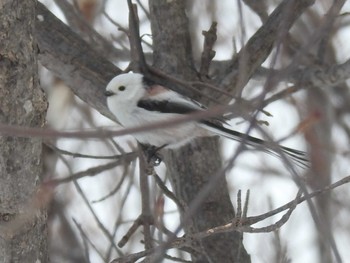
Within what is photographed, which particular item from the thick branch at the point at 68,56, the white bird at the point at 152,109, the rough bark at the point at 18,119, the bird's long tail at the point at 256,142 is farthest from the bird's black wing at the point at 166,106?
the rough bark at the point at 18,119

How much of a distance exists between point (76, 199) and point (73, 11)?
2.42 m

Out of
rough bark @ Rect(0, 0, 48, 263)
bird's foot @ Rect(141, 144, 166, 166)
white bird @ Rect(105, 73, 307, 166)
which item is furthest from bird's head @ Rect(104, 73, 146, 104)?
rough bark @ Rect(0, 0, 48, 263)

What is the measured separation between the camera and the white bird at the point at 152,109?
11.3 feet

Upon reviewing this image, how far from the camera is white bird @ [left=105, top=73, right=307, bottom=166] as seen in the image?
3438 mm

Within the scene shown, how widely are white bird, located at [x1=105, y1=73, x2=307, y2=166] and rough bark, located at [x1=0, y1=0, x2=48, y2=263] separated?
3.62ft

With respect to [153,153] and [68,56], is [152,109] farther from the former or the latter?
[68,56]

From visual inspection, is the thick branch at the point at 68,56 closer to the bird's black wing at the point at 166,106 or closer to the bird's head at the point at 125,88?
the bird's head at the point at 125,88

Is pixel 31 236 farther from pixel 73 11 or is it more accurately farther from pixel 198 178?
pixel 73 11

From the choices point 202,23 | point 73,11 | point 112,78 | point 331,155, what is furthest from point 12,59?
point 202,23

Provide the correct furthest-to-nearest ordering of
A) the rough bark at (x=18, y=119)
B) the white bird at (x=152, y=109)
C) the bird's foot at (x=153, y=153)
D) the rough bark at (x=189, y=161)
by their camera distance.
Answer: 1. the bird's foot at (x=153, y=153)
2. the white bird at (x=152, y=109)
3. the rough bark at (x=189, y=161)
4. the rough bark at (x=18, y=119)

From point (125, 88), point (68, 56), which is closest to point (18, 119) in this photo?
point (68, 56)

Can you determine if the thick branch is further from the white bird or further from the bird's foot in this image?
the bird's foot

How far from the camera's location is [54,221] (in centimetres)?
601

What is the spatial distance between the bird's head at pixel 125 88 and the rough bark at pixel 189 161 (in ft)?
0.44
